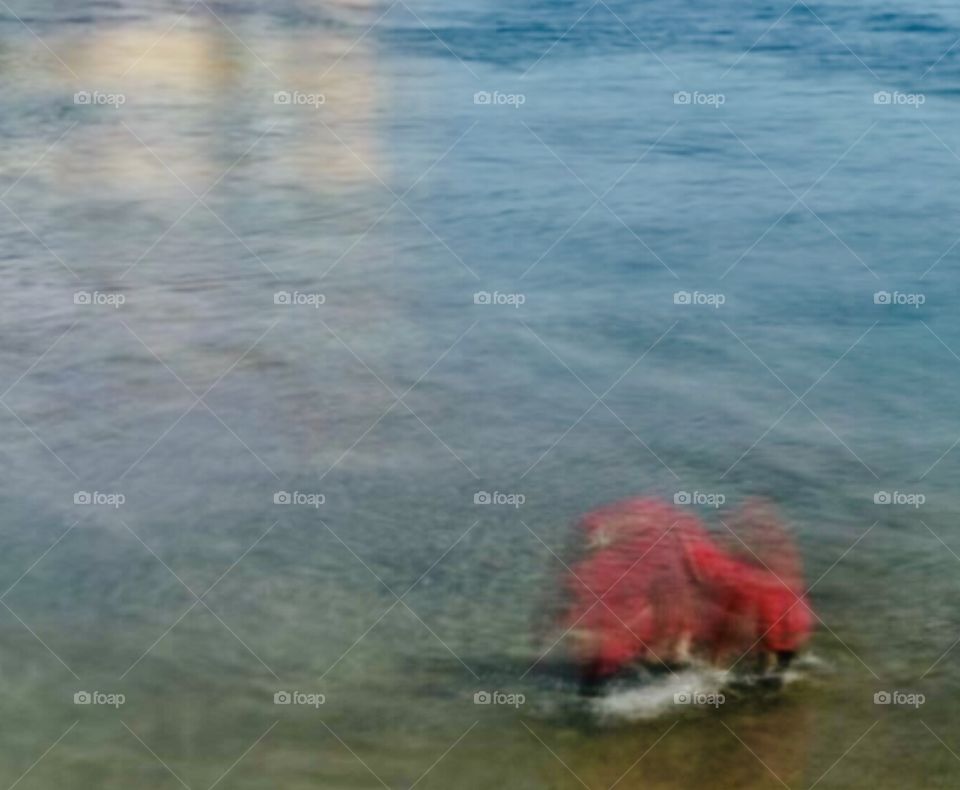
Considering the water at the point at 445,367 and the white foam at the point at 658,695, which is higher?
the water at the point at 445,367

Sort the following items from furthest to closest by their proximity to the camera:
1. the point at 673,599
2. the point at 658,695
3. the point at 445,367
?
the point at 445,367 < the point at 673,599 < the point at 658,695

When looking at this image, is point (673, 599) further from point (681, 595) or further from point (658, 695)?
point (658, 695)

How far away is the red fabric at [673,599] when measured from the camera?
254cm

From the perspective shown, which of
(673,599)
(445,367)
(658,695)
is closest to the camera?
(658,695)

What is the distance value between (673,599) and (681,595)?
0.07 feet

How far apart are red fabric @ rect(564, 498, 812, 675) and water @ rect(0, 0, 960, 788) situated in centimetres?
9

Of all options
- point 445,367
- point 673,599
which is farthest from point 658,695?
point 445,367

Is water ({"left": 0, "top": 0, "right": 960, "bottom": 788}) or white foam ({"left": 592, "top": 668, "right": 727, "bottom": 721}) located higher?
water ({"left": 0, "top": 0, "right": 960, "bottom": 788})

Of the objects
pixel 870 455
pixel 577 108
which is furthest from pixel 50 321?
pixel 870 455

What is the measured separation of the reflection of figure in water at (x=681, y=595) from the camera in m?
2.53

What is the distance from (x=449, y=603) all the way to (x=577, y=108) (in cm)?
191

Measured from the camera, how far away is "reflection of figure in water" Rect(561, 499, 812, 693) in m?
2.53

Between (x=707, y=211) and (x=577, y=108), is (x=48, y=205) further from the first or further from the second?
(x=707, y=211)

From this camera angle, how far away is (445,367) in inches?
124
